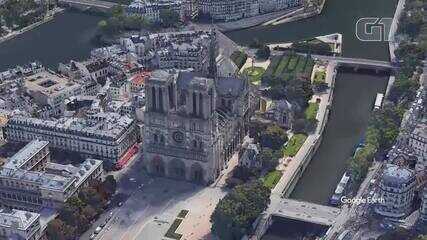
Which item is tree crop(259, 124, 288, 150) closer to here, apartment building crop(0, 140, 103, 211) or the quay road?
apartment building crop(0, 140, 103, 211)

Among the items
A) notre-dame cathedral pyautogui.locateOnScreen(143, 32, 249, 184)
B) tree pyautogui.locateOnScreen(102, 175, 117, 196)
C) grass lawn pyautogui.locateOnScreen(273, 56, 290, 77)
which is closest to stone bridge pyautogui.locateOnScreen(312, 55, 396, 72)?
grass lawn pyautogui.locateOnScreen(273, 56, 290, 77)

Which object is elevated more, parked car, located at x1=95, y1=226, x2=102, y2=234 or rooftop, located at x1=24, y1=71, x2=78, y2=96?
rooftop, located at x1=24, y1=71, x2=78, y2=96

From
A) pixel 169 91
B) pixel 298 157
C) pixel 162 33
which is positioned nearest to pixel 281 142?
pixel 298 157

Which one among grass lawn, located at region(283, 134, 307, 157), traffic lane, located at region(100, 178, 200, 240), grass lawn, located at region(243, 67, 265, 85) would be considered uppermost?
grass lawn, located at region(243, 67, 265, 85)

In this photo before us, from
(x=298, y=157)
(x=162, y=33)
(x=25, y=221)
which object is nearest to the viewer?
(x=25, y=221)

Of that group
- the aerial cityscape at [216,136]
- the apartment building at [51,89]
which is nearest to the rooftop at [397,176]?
the aerial cityscape at [216,136]

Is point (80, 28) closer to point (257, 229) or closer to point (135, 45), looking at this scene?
point (135, 45)
